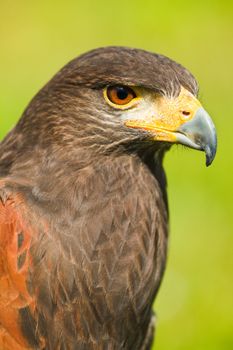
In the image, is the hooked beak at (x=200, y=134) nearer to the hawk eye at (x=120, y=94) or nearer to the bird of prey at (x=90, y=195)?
the bird of prey at (x=90, y=195)

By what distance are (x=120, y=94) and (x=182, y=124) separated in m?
0.28

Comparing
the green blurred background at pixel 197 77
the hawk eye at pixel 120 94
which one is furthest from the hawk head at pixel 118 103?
the green blurred background at pixel 197 77

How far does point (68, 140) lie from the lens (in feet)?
16.0

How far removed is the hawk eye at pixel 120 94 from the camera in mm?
4824

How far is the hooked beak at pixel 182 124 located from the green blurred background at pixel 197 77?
1.05 m

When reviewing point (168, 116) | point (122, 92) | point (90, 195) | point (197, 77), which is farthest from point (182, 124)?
point (197, 77)

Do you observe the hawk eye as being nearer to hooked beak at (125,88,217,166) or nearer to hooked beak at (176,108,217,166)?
hooked beak at (125,88,217,166)

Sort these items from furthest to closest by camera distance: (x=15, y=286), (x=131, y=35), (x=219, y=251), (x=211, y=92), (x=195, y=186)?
(x=131, y=35) → (x=211, y=92) → (x=195, y=186) → (x=219, y=251) → (x=15, y=286)

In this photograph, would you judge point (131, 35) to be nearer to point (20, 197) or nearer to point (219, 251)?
point (219, 251)

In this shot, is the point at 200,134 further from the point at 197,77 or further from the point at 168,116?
the point at 197,77

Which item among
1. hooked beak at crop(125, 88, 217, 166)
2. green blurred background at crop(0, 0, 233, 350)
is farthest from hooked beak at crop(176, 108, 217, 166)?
green blurred background at crop(0, 0, 233, 350)

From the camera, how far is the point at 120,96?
484 centimetres

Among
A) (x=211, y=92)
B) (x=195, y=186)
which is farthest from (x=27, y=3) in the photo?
(x=195, y=186)

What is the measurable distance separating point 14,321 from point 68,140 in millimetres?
776
